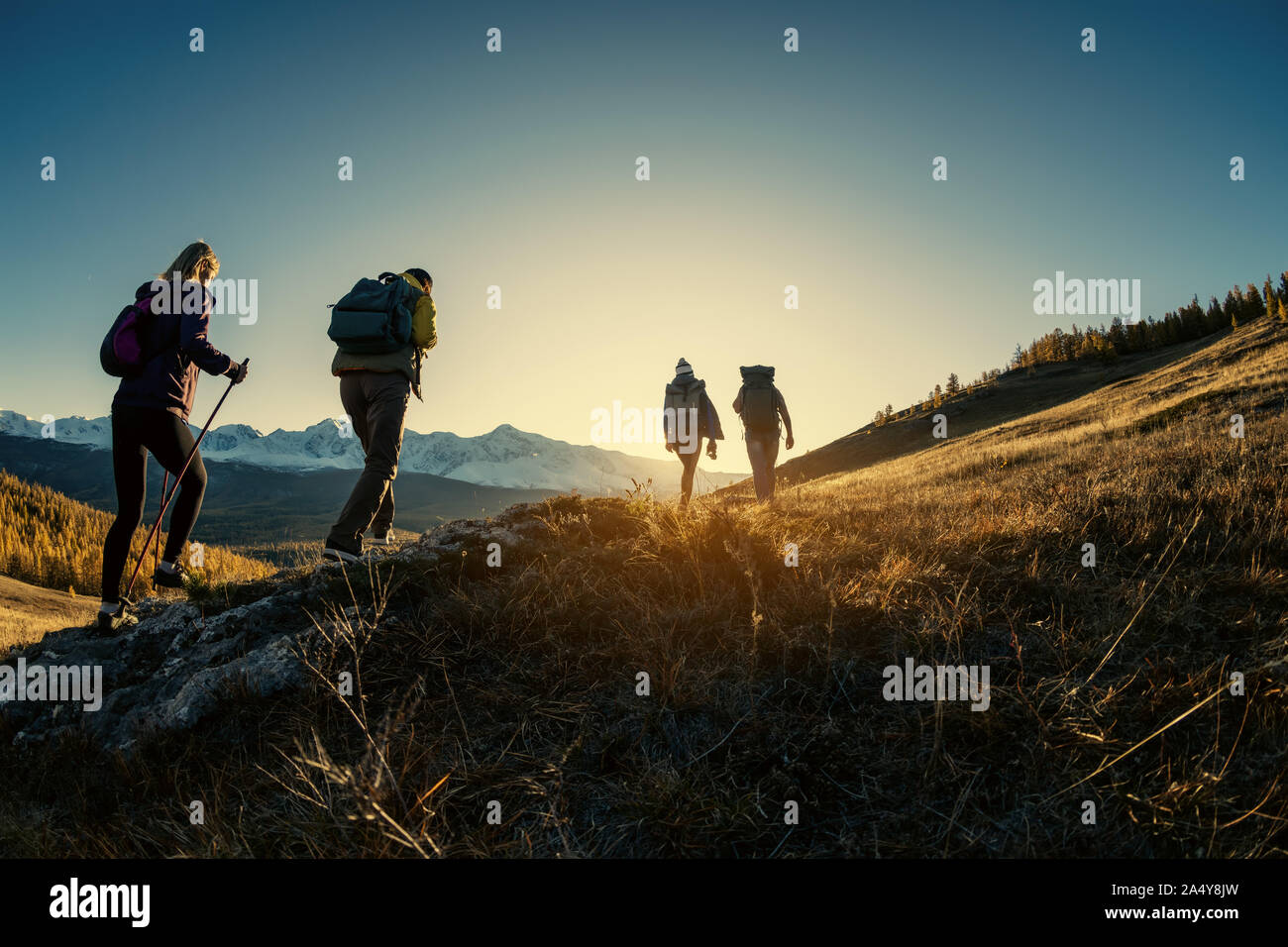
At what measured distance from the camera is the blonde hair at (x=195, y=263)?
13.9 ft

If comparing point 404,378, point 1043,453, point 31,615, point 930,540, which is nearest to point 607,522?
point 404,378

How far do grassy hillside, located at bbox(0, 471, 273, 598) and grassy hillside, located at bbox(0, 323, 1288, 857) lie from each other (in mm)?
3751

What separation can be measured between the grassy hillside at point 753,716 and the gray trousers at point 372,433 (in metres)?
0.78

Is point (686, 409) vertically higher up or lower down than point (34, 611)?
higher up

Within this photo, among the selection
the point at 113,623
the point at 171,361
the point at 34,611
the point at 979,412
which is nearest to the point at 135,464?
the point at 171,361

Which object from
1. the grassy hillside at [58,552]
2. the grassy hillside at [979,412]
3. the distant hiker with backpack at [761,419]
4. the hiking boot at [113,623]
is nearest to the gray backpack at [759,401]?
the distant hiker with backpack at [761,419]

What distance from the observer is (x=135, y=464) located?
4.07 meters

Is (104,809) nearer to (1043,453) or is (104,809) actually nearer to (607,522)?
(607,522)

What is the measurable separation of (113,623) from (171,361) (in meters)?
1.94

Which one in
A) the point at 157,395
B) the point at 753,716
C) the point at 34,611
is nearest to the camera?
the point at 753,716

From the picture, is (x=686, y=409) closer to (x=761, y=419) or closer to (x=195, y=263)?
(x=761, y=419)

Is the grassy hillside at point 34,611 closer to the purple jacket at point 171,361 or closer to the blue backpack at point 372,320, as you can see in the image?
the purple jacket at point 171,361
